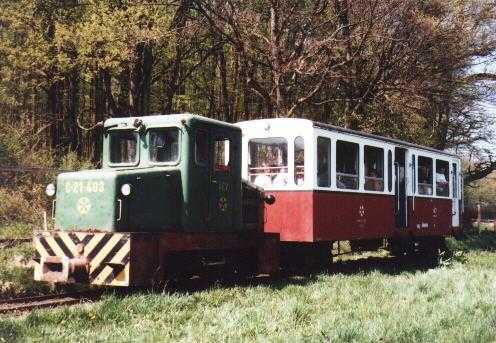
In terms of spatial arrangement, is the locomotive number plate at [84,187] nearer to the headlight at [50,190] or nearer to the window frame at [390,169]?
the headlight at [50,190]

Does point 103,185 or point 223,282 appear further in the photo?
point 223,282

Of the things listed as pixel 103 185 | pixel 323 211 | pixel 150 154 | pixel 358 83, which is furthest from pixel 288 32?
pixel 103 185

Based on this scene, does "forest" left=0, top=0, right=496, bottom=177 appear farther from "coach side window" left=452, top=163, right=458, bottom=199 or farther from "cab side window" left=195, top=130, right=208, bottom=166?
"cab side window" left=195, top=130, right=208, bottom=166

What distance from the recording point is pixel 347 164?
12500 millimetres

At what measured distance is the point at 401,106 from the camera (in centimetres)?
2019

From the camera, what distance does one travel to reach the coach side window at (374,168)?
521 inches

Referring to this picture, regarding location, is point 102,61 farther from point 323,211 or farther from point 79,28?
point 323,211

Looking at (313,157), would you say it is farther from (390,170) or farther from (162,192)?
(390,170)

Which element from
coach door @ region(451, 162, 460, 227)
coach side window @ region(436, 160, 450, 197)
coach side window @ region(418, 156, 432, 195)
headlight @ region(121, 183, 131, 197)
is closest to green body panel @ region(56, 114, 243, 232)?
headlight @ region(121, 183, 131, 197)

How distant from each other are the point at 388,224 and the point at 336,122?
9.89 meters

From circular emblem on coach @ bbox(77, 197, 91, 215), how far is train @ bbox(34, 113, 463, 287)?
0.01m

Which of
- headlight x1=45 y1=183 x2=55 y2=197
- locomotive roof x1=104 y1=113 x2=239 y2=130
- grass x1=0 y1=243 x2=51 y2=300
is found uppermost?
locomotive roof x1=104 y1=113 x2=239 y2=130

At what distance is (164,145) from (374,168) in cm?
570

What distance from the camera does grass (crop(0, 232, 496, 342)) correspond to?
6.19 m
